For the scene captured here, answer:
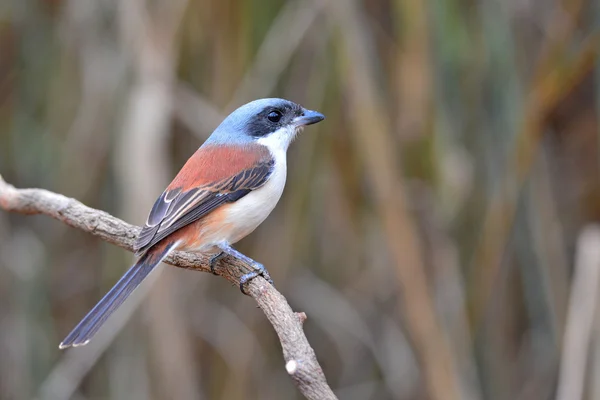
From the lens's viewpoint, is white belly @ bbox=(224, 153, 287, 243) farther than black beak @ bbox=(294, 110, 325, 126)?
No

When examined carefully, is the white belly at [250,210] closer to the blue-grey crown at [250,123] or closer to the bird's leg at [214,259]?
the bird's leg at [214,259]

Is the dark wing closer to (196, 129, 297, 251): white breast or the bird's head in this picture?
(196, 129, 297, 251): white breast

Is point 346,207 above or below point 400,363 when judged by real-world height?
above

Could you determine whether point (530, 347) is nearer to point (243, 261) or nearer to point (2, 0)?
point (243, 261)

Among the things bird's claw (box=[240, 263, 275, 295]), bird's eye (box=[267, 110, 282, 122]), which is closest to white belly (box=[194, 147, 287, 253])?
bird's claw (box=[240, 263, 275, 295])

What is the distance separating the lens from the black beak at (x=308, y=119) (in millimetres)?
2883

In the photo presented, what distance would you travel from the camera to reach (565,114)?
389 cm

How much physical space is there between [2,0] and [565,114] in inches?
116

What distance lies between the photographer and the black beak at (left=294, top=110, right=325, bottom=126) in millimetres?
2883

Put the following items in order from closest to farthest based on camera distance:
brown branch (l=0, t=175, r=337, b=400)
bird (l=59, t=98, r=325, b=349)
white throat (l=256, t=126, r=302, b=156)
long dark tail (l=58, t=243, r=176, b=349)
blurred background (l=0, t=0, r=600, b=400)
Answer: brown branch (l=0, t=175, r=337, b=400) → long dark tail (l=58, t=243, r=176, b=349) → bird (l=59, t=98, r=325, b=349) → white throat (l=256, t=126, r=302, b=156) → blurred background (l=0, t=0, r=600, b=400)

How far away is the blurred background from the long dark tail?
949 mm

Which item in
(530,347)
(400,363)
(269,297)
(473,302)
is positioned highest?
(269,297)

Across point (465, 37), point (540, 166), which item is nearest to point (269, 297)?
point (465, 37)

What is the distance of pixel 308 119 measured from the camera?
2895 mm
